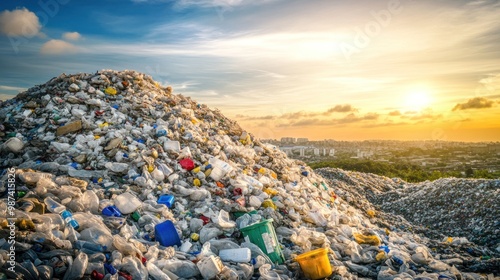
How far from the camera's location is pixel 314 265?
3.98m

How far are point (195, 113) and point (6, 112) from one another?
4220 mm

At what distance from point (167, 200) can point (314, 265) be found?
235cm

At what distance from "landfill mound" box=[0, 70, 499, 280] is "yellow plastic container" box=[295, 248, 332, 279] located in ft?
0.06

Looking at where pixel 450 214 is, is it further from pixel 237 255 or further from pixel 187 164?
pixel 237 255

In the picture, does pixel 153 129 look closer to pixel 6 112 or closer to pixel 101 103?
pixel 101 103

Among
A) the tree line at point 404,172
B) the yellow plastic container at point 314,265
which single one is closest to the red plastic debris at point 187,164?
the yellow plastic container at point 314,265

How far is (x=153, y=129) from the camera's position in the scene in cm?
659

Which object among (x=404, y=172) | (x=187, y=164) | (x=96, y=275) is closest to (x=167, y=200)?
(x=187, y=164)

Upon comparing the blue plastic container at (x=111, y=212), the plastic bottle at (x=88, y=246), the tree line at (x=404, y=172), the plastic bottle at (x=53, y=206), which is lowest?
the tree line at (x=404, y=172)

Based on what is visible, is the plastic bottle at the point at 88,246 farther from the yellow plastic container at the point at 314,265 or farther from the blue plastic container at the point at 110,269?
the yellow plastic container at the point at 314,265

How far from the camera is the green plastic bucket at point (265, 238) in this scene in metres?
4.17

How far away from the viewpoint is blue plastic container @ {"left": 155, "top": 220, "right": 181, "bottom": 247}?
→ 4117mm

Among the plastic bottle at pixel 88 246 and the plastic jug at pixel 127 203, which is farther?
the plastic jug at pixel 127 203

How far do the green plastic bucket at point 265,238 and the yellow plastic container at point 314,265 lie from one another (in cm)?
31
